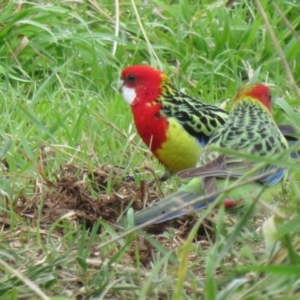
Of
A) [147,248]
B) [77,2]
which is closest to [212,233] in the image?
[147,248]

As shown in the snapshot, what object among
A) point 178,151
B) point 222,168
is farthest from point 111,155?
point 222,168

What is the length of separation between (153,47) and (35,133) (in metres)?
1.45

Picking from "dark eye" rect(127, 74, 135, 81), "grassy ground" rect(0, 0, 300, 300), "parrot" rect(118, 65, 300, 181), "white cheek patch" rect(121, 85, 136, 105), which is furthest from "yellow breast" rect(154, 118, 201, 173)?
"dark eye" rect(127, 74, 135, 81)

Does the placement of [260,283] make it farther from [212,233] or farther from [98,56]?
[98,56]

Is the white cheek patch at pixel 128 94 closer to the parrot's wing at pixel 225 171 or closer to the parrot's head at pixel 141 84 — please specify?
the parrot's head at pixel 141 84

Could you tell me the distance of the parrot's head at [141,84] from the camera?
5.13 meters

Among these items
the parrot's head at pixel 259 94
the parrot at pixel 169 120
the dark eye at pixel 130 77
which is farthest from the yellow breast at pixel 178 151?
the dark eye at pixel 130 77

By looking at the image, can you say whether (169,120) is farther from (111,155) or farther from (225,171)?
(225,171)

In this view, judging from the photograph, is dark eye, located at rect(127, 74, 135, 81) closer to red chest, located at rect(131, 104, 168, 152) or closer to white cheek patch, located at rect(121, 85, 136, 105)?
white cheek patch, located at rect(121, 85, 136, 105)

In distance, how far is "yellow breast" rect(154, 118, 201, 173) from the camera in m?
4.71

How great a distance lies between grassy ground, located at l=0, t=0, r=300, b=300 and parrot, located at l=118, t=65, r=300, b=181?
5.0 inches

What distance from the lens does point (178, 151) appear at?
186 inches

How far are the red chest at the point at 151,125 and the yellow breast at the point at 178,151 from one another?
3 cm

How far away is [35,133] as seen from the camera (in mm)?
5121
